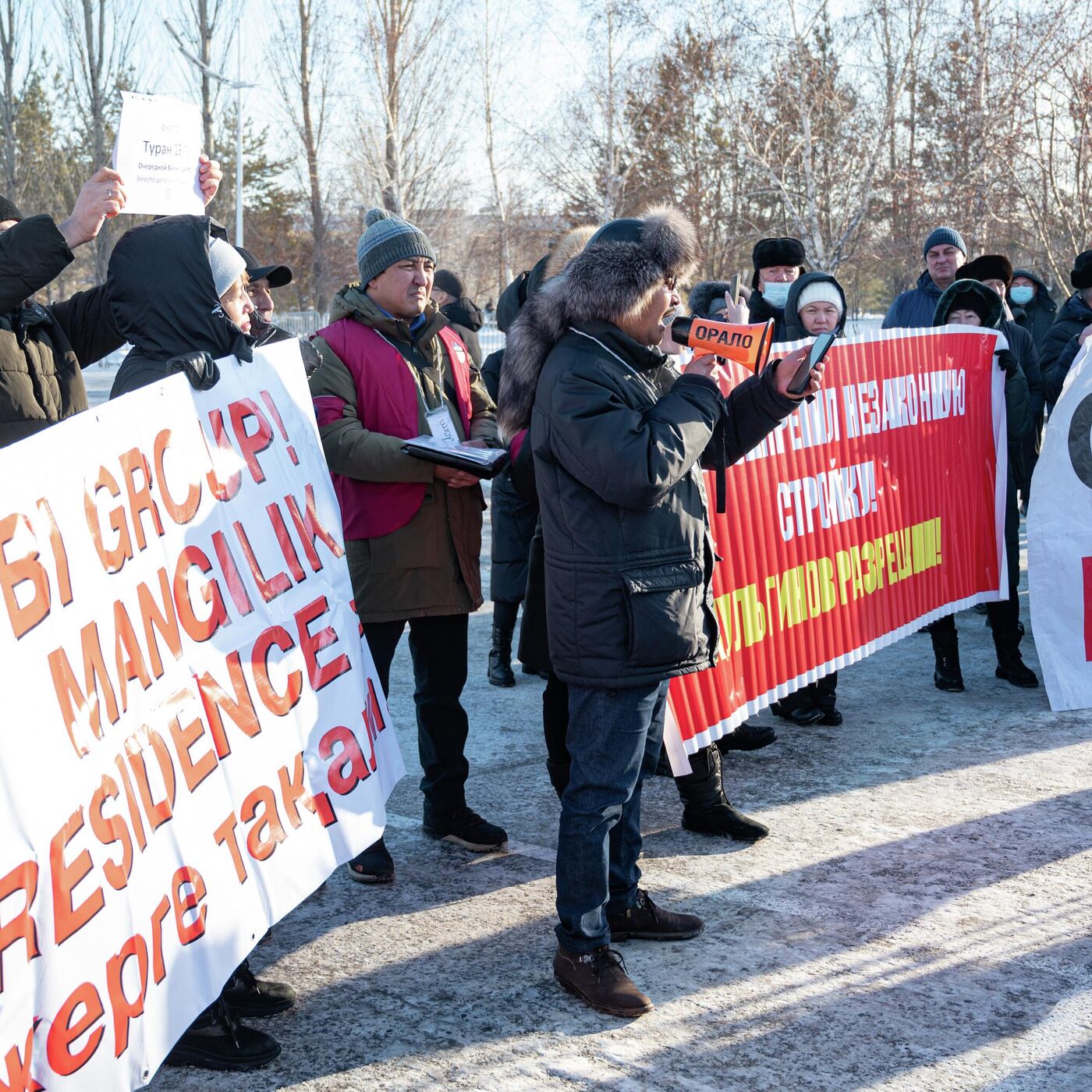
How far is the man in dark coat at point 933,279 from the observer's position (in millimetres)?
7758

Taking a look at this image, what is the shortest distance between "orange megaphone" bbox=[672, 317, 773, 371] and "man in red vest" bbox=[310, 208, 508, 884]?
92 cm

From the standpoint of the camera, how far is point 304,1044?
3.05 metres

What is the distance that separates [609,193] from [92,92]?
15680 millimetres

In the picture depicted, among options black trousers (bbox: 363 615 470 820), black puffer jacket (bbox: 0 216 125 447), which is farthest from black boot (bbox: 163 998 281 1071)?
black puffer jacket (bbox: 0 216 125 447)

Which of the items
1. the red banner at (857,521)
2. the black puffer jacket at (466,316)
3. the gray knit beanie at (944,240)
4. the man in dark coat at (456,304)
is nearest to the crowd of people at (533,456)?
the red banner at (857,521)

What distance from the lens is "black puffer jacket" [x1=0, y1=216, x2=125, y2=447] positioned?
3309mm

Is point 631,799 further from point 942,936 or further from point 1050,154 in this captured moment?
point 1050,154

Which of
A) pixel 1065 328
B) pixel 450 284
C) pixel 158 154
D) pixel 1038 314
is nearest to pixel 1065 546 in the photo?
pixel 1065 328

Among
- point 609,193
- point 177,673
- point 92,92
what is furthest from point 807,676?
point 92,92

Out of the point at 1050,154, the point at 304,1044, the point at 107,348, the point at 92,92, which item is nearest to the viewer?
the point at 304,1044

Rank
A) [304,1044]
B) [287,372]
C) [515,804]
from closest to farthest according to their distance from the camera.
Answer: [304,1044]
[287,372]
[515,804]

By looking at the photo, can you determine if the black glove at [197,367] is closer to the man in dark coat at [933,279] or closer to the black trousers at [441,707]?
the black trousers at [441,707]

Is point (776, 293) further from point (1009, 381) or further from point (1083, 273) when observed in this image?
point (1083, 273)

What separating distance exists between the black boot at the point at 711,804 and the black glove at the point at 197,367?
6.94ft
